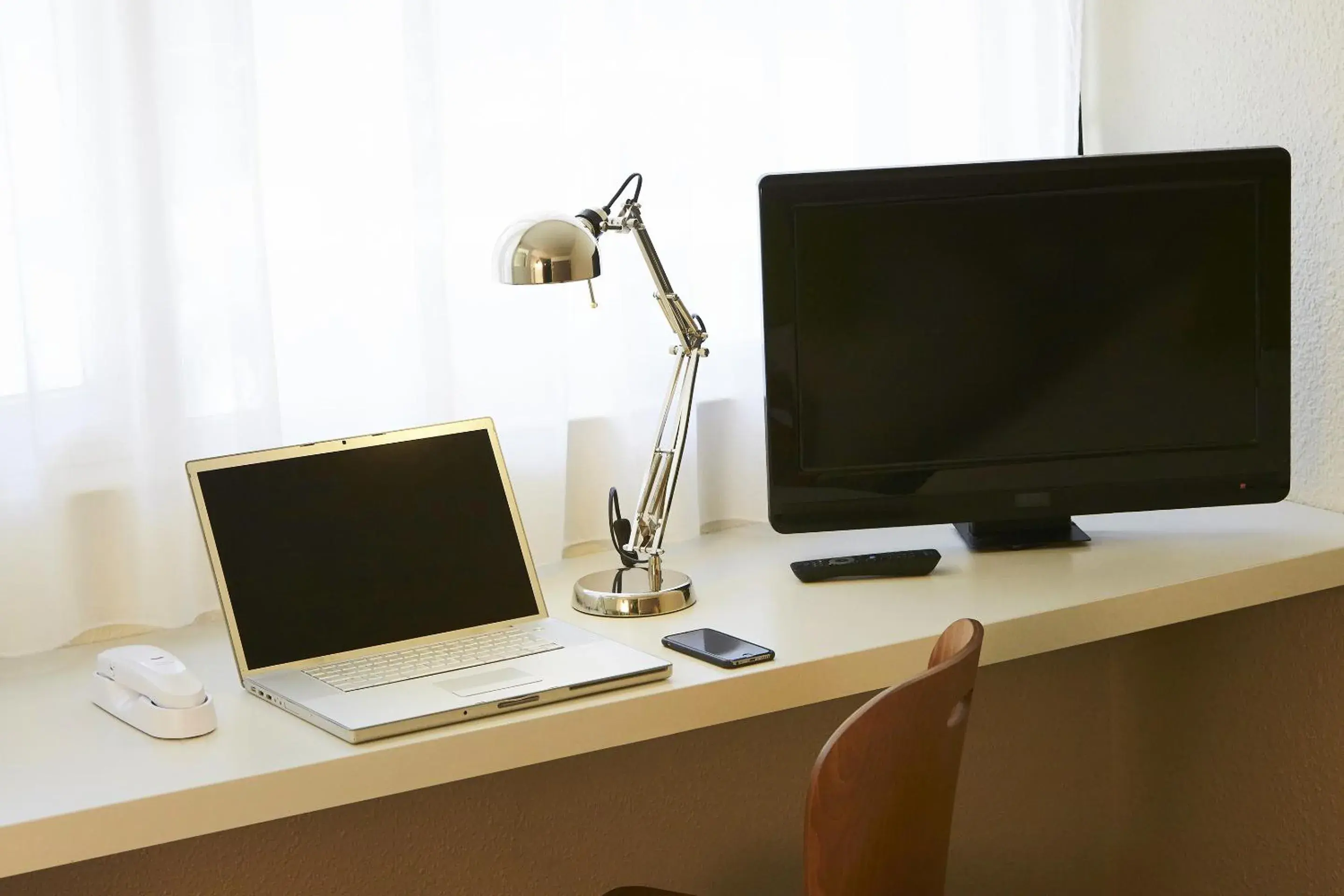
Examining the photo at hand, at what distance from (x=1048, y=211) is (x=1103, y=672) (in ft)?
2.62

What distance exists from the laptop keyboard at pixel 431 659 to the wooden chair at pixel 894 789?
381mm

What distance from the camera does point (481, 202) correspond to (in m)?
1.66

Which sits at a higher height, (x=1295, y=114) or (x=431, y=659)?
(x=1295, y=114)

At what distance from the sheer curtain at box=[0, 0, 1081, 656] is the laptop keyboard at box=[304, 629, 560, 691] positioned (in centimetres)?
28

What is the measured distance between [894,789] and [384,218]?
85cm

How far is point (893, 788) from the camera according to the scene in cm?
116

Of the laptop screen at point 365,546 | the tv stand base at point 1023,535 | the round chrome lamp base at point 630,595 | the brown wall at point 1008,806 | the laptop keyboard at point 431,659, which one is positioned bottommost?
the brown wall at point 1008,806

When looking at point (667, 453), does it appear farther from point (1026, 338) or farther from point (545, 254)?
point (1026, 338)

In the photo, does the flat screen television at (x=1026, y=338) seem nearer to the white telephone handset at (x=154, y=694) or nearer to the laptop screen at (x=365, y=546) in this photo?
the laptop screen at (x=365, y=546)

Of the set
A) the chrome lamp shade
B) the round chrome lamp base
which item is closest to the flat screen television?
the round chrome lamp base

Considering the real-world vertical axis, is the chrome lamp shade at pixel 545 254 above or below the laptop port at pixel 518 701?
above

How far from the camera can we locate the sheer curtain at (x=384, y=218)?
144cm

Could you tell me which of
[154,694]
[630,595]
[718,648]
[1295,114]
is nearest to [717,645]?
[718,648]

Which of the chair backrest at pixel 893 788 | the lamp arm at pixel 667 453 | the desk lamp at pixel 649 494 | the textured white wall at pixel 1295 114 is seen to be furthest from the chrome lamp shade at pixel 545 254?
the textured white wall at pixel 1295 114
